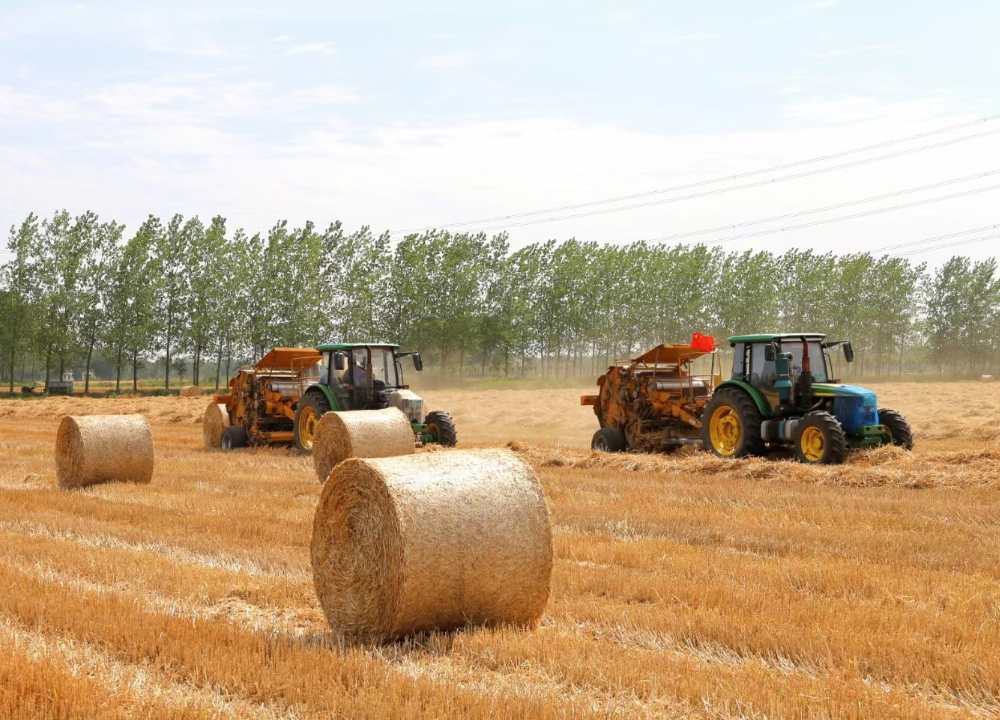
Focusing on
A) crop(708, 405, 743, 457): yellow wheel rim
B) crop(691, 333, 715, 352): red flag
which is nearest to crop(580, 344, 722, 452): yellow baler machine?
crop(691, 333, 715, 352): red flag

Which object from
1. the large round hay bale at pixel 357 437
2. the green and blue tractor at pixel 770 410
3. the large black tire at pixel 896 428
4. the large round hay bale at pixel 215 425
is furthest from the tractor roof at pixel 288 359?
the large black tire at pixel 896 428

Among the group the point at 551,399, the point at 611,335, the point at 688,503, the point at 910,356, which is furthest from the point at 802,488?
the point at 910,356

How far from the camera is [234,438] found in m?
19.5

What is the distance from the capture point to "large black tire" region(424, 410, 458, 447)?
17.3 meters

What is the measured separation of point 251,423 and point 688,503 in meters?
10.7

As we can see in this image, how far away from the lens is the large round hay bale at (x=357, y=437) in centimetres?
1386

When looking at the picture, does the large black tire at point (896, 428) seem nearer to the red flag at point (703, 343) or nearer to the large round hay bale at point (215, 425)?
the red flag at point (703, 343)

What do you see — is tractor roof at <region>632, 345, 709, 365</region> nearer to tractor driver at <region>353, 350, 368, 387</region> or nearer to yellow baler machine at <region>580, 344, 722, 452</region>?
yellow baler machine at <region>580, 344, 722, 452</region>

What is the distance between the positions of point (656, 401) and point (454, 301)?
4596 centimetres

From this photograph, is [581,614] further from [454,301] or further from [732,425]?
[454,301]

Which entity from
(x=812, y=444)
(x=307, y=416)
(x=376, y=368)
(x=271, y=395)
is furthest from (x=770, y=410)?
(x=271, y=395)

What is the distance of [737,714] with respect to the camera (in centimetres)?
459

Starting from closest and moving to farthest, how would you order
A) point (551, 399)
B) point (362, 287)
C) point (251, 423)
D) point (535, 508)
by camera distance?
point (535, 508), point (251, 423), point (551, 399), point (362, 287)

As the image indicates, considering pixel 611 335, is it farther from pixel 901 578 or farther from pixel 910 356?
pixel 901 578
